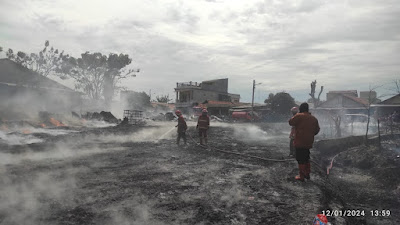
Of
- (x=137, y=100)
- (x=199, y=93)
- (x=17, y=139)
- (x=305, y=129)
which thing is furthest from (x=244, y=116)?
(x=305, y=129)

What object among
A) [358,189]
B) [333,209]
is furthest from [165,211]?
[358,189]

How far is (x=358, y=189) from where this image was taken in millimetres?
5695

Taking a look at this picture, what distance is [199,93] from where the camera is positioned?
47.8 m

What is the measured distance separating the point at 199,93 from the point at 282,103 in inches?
612

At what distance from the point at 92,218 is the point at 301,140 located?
4265mm

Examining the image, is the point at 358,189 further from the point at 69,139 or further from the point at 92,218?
the point at 69,139

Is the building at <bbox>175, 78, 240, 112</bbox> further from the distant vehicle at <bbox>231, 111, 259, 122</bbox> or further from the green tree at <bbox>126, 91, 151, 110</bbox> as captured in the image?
the distant vehicle at <bbox>231, 111, 259, 122</bbox>

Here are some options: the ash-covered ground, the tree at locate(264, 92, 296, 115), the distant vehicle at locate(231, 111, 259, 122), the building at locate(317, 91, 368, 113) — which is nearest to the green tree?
the distant vehicle at locate(231, 111, 259, 122)

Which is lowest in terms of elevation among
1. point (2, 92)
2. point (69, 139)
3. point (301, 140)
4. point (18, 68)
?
point (69, 139)

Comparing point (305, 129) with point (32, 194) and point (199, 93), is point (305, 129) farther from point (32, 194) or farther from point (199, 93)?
point (199, 93)

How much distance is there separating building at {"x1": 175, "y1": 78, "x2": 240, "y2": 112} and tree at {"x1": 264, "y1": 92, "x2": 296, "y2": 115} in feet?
29.4

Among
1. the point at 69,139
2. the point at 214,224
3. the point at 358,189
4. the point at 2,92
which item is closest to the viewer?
the point at 214,224

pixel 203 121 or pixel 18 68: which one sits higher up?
pixel 18 68

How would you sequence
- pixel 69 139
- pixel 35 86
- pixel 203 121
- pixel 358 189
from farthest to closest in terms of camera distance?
pixel 35 86
pixel 69 139
pixel 203 121
pixel 358 189
